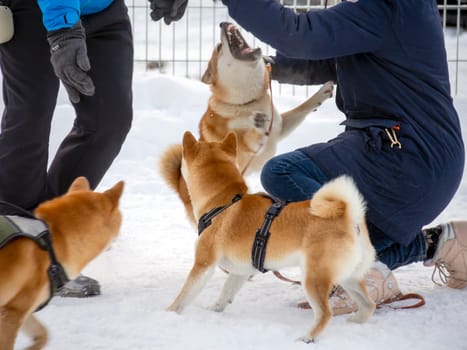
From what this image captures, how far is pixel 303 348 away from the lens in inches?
94.1

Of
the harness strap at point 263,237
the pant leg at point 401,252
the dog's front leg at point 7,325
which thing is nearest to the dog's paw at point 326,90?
the pant leg at point 401,252

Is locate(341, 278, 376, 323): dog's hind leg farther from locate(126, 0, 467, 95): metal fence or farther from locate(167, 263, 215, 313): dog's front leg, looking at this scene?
locate(126, 0, 467, 95): metal fence

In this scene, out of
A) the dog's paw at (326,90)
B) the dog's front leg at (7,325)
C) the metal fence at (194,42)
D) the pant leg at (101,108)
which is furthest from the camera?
the metal fence at (194,42)

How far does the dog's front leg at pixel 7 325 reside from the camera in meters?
2.03

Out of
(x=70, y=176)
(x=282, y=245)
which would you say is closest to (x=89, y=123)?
(x=70, y=176)

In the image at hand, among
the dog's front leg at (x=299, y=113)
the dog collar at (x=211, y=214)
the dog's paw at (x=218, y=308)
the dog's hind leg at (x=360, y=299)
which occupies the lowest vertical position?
the dog's paw at (x=218, y=308)

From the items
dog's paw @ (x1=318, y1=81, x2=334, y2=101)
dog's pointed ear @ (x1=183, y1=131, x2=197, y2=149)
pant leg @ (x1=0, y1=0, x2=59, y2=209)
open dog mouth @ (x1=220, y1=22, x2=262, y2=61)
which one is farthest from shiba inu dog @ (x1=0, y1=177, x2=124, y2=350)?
dog's paw @ (x1=318, y1=81, x2=334, y2=101)

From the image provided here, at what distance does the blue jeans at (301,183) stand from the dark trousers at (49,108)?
0.80 m

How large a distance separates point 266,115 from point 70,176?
1.24 metres

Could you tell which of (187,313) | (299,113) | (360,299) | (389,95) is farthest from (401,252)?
(299,113)

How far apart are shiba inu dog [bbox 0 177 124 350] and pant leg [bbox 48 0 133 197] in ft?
3.14

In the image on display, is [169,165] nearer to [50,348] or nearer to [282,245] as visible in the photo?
[282,245]

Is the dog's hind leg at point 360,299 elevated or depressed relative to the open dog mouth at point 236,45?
depressed

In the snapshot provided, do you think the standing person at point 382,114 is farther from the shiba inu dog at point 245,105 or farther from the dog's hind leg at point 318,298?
the shiba inu dog at point 245,105
